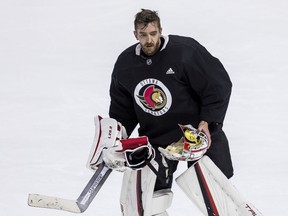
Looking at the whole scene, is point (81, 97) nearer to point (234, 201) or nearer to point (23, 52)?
point (23, 52)

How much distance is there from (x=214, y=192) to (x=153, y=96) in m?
0.45

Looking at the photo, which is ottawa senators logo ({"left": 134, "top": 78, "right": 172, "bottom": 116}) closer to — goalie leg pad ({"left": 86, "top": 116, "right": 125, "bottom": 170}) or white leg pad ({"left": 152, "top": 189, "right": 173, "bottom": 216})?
goalie leg pad ({"left": 86, "top": 116, "right": 125, "bottom": 170})

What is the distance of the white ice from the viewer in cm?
459

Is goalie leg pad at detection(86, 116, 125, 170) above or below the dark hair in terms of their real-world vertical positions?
below

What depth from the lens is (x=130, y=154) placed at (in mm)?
3568

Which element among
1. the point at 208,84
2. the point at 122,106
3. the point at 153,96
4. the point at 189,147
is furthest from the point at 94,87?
the point at 189,147

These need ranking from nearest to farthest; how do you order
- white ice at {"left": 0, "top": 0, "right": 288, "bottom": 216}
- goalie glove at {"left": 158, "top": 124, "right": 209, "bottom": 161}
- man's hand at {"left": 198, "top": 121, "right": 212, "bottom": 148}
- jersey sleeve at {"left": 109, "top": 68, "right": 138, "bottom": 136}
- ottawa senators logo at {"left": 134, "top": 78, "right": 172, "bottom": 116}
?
goalie glove at {"left": 158, "top": 124, "right": 209, "bottom": 161}
man's hand at {"left": 198, "top": 121, "right": 212, "bottom": 148}
ottawa senators logo at {"left": 134, "top": 78, "right": 172, "bottom": 116}
jersey sleeve at {"left": 109, "top": 68, "right": 138, "bottom": 136}
white ice at {"left": 0, "top": 0, "right": 288, "bottom": 216}

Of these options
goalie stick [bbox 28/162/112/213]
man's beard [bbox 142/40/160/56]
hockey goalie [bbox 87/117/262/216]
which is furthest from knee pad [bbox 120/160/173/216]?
man's beard [bbox 142/40/160/56]

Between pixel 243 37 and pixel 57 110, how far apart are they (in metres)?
1.62

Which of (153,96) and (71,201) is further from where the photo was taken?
(153,96)

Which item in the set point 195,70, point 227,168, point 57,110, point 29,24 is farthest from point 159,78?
point 29,24

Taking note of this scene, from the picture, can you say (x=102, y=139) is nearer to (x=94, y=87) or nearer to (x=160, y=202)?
(x=160, y=202)

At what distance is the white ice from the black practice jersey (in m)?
0.69

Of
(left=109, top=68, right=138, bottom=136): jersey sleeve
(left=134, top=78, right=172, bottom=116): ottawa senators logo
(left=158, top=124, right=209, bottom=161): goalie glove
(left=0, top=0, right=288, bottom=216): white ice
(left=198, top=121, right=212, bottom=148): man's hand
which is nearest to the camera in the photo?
(left=158, top=124, right=209, bottom=161): goalie glove
